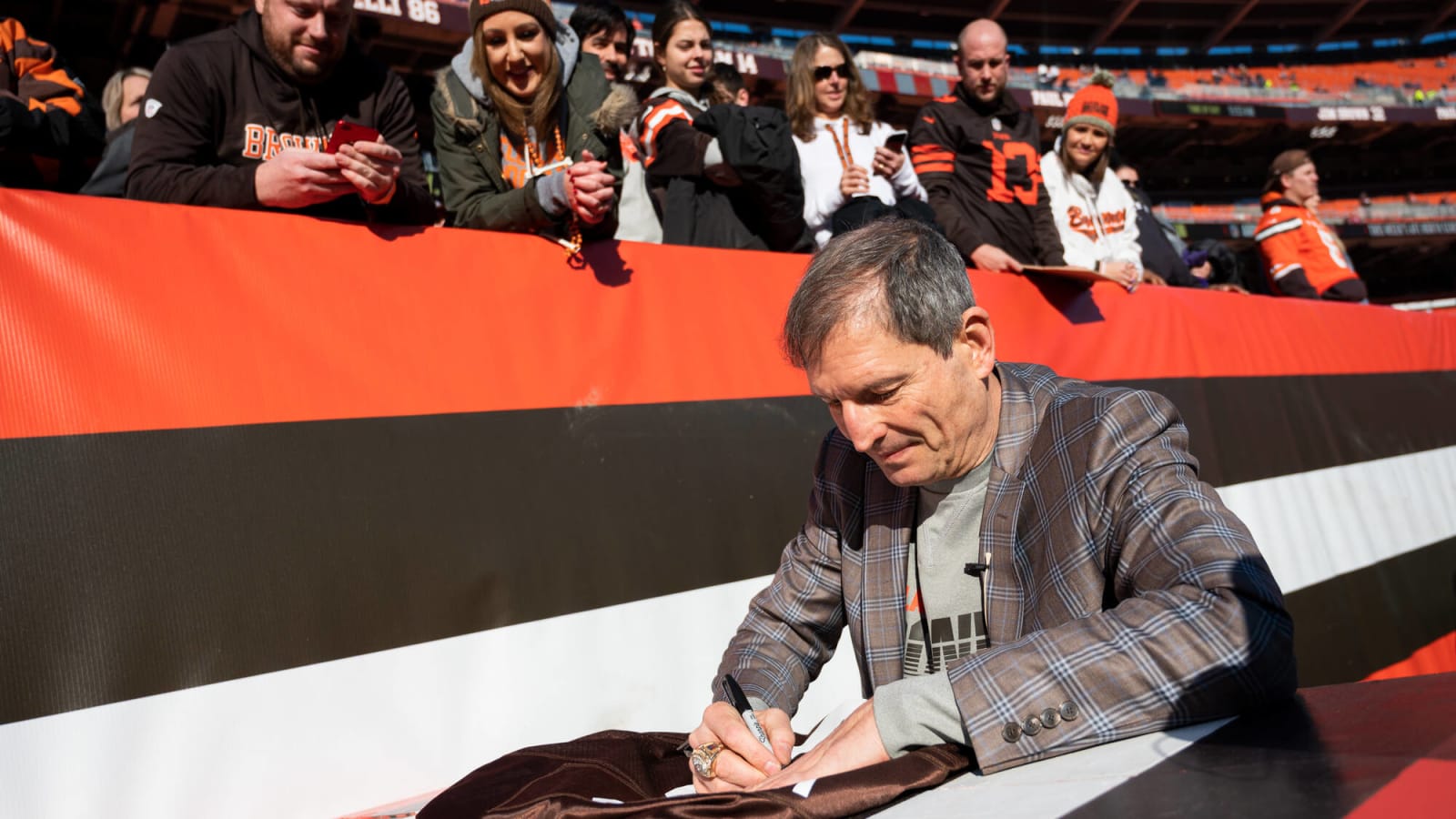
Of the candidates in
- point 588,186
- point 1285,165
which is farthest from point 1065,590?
point 1285,165

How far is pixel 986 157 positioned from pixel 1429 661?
303 centimetres

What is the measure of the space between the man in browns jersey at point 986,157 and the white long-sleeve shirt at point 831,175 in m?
0.38

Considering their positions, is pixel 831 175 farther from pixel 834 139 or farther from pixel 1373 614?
pixel 1373 614

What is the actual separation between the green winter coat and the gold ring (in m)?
1.52

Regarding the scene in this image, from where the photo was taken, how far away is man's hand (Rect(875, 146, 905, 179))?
3.79 m

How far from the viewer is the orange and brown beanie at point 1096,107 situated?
4723 mm

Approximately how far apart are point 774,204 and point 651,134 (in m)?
0.51

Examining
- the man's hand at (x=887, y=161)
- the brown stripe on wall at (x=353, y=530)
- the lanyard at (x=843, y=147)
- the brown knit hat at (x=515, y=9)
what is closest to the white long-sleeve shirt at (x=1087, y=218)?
the man's hand at (x=887, y=161)

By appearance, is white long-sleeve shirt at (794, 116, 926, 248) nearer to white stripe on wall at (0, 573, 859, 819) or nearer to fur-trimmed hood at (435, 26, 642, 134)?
fur-trimmed hood at (435, 26, 642, 134)

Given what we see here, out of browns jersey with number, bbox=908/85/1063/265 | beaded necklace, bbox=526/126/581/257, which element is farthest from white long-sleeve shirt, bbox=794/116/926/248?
beaded necklace, bbox=526/126/581/257

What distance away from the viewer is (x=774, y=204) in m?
3.43

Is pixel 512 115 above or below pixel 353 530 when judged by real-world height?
above

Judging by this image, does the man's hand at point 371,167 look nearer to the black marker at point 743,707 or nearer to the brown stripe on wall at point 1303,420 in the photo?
the black marker at point 743,707

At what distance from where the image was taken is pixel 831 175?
3.80 meters
